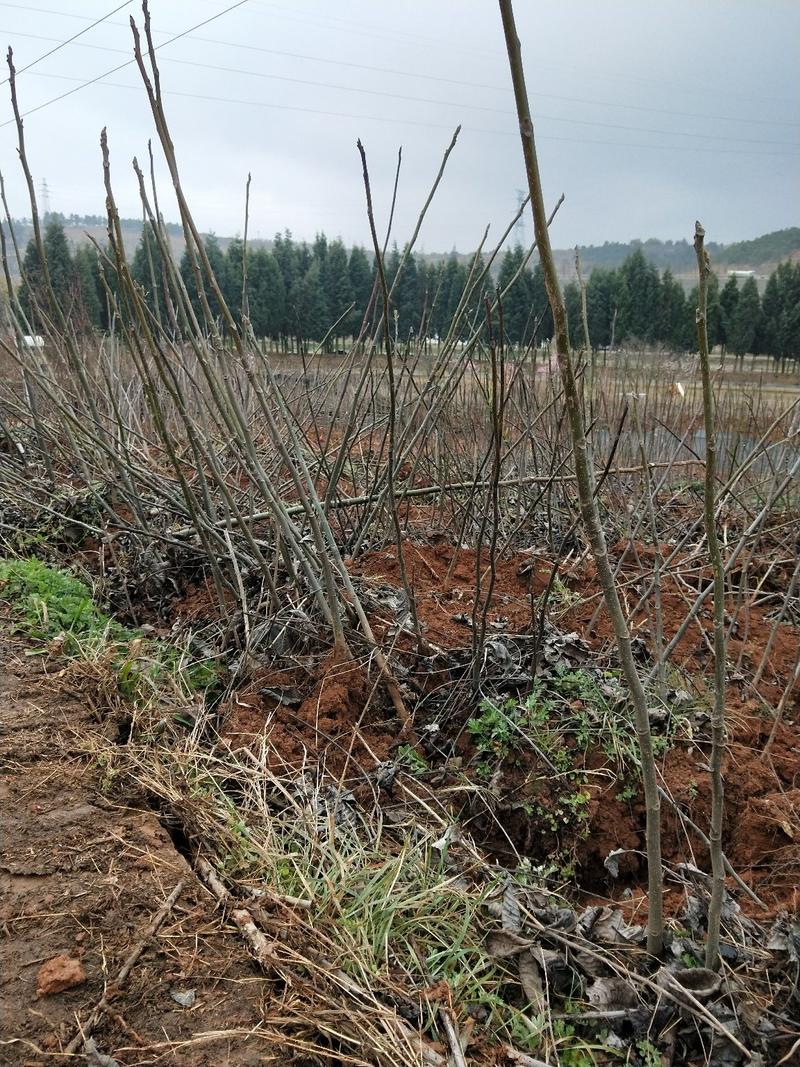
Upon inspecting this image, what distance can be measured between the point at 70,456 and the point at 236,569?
2243 mm

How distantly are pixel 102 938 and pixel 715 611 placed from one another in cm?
155

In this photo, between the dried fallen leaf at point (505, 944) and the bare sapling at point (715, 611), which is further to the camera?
the dried fallen leaf at point (505, 944)

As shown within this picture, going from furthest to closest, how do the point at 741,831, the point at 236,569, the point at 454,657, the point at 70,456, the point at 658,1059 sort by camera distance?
the point at 70,456 → the point at 236,569 → the point at 454,657 → the point at 741,831 → the point at 658,1059

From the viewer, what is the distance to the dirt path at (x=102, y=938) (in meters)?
1.49

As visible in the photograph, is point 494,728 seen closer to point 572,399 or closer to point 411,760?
point 411,760

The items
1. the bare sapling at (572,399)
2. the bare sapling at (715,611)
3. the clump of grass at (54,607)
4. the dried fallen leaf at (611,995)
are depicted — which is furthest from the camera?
the clump of grass at (54,607)

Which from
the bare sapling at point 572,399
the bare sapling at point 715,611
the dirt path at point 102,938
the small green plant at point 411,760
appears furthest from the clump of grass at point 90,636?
the bare sapling at point 715,611

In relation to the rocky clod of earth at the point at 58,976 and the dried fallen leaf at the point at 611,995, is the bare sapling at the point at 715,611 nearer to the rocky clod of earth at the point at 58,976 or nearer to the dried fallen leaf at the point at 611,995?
the dried fallen leaf at the point at 611,995

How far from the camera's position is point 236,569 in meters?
3.24

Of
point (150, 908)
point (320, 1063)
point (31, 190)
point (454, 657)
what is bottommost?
point (320, 1063)

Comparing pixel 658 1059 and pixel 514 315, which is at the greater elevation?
pixel 514 315

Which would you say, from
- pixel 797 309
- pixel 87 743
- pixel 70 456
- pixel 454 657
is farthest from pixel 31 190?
pixel 797 309

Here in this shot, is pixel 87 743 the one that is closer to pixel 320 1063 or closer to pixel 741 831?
pixel 320 1063

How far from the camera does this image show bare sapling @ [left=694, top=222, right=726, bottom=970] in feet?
4.10
